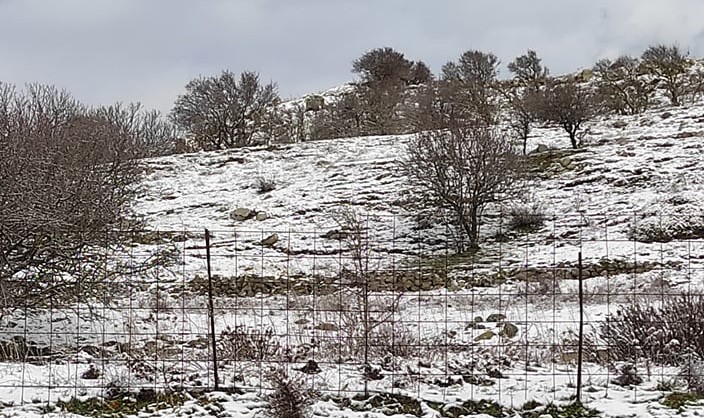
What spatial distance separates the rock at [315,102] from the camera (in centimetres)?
3914

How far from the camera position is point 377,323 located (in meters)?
6.18

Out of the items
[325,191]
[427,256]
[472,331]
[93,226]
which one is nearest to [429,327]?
[472,331]

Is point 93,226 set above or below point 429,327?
above

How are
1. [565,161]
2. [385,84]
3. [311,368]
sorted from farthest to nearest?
[385,84]
[565,161]
[311,368]

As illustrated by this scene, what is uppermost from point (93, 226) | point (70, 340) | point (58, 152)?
point (58, 152)

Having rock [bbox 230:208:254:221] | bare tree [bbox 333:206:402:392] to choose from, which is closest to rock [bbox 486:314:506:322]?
bare tree [bbox 333:206:402:392]

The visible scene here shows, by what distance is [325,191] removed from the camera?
2164 cm

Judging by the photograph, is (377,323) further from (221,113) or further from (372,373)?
(221,113)

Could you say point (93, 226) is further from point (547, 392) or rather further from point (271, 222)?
point (271, 222)

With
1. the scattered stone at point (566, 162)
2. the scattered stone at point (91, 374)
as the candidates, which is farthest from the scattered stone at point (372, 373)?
the scattered stone at point (566, 162)

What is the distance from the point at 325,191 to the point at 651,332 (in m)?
15.6

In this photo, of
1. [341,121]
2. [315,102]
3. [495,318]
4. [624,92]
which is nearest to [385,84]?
[315,102]

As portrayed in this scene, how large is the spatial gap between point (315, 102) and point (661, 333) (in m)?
35.4

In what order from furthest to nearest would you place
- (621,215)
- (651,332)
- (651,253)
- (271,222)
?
(271,222) < (621,215) < (651,253) < (651,332)
